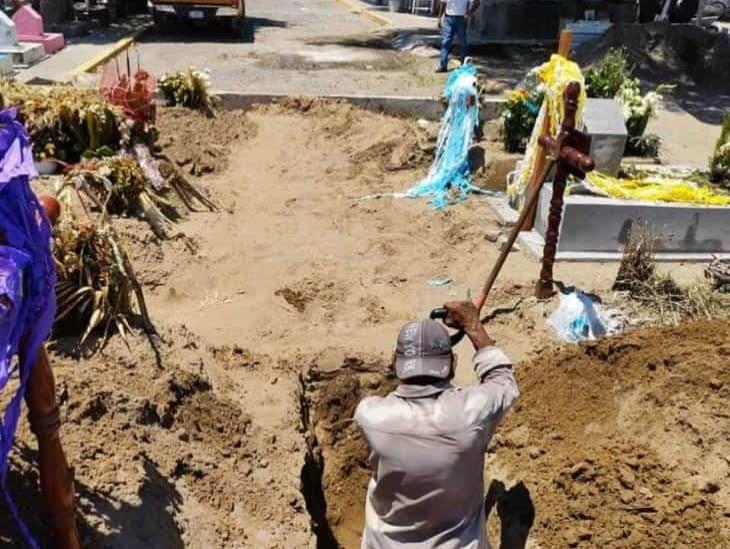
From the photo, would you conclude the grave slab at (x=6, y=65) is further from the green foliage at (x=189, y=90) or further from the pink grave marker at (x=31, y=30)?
the green foliage at (x=189, y=90)

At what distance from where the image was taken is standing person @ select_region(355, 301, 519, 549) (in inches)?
107

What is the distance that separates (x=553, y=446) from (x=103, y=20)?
17459 millimetres

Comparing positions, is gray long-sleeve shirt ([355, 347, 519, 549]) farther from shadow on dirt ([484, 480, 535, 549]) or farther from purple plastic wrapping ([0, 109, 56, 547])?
purple plastic wrapping ([0, 109, 56, 547])

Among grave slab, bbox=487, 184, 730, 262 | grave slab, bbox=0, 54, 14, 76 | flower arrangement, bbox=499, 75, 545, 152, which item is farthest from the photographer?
grave slab, bbox=0, 54, 14, 76

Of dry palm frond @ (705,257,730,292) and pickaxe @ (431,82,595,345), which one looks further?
dry palm frond @ (705,257,730,292)

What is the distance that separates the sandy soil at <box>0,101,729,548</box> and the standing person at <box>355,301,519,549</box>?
107 centimetres

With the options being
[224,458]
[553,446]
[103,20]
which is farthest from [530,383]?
[103,20]

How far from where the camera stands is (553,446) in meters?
4.15

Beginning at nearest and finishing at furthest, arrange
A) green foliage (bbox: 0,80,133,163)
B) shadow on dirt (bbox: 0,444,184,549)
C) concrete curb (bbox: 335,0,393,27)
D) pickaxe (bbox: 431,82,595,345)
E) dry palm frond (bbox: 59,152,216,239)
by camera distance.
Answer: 1. shadow on dirt (bbox: 0,444,184,549)
2. pickaxe (bbox: 431,82,595,345)
3. dry palm frond (bbox: 59,152,216,239)
4. green foliage (bbox: 0,80,133,163)
5. concrete curb (bbox: 335,0,393,27)

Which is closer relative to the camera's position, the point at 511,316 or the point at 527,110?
the point at 511,316

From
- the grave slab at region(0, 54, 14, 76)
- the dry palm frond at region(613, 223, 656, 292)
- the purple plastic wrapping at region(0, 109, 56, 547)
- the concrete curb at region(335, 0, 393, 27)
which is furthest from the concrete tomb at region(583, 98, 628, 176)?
the concrete curb at region(335, 0, 393, 27)

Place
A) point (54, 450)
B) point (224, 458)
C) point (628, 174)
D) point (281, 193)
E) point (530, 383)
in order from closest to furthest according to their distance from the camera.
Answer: point (54, 450), point (224, 458), point (530, 383), point (628, 174), point (281, 193)

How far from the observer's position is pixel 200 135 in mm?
10062

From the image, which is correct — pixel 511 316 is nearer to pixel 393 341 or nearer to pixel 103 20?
pixel 393 341
